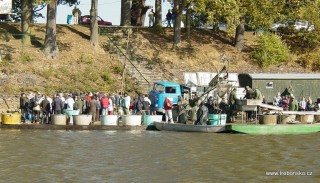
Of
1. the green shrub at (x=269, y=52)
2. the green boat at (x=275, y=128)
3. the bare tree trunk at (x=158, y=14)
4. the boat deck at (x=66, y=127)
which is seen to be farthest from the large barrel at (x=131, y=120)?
the bare tree trunk at (x=158, y=14)

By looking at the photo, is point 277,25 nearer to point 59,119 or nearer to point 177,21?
point 177,21

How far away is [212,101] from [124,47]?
17103mm

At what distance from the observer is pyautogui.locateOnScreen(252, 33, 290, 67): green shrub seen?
60.5m

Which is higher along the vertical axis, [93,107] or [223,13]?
[223,13]

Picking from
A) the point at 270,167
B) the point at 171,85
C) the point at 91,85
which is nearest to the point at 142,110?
the point at 171,85

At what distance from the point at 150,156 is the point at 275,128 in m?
10.4

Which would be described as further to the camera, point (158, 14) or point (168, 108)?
point (158, 14)

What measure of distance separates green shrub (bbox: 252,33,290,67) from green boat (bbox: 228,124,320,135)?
68.0ft

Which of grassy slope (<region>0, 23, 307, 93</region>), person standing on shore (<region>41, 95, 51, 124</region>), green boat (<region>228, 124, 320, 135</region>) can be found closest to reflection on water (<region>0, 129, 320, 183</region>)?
green boat (<region>228, 124, 320, 135</region>)

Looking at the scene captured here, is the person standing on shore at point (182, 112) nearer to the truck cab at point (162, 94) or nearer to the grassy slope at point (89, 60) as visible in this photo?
the truck cab at point (162, 94)

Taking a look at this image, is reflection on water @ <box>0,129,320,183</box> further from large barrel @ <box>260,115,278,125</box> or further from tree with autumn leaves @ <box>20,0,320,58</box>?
tree with autumn leaves @ <box>20,0,320,58</box>

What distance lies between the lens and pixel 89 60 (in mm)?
56000

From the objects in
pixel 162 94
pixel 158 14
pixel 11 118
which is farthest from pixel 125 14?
pixel 11 118

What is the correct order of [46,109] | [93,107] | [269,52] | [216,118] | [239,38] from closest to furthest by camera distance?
[216,118] → [46,109] → [93,107] → [269,52] → [239,38]
